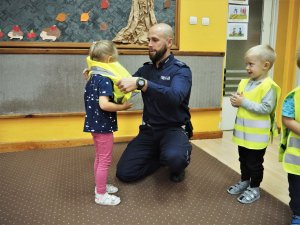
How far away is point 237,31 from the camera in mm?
3635

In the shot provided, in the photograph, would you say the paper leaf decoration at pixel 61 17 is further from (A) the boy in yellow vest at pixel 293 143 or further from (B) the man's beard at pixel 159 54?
(A) the boy in yellow vest at pixel 293 143

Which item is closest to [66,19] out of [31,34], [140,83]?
[31,34]

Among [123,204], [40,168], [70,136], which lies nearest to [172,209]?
[123,204]

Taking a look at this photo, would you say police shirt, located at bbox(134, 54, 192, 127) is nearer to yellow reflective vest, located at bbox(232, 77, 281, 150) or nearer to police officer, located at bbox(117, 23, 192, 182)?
police officer, located at bbox(117, 23, 192, 182)

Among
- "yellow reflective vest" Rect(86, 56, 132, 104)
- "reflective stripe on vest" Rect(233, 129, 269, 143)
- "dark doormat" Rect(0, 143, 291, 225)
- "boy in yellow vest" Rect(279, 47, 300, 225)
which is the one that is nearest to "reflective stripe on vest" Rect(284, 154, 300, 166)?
"boy in yellow vest" Rect(279, 47, 300, 225)

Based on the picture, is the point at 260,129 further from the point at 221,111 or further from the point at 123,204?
the point at 221,111

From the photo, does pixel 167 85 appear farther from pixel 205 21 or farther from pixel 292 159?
pixel 205 21

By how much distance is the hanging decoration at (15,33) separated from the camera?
2.75 meters

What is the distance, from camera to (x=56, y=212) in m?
1.76

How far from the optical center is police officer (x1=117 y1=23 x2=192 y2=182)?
2.11 m

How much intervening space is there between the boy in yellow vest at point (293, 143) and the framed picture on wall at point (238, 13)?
2.23 meters

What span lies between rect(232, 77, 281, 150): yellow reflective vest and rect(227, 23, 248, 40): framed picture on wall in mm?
1918

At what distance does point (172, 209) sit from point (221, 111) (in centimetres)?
194

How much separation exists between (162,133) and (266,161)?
1.10 meters
